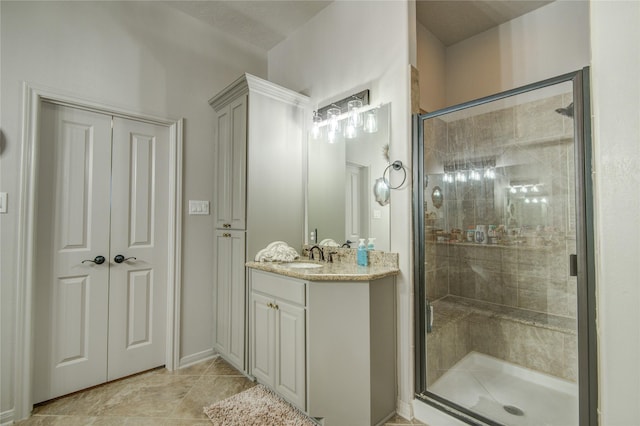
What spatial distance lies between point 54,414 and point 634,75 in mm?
3273

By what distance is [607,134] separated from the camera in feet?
2.82

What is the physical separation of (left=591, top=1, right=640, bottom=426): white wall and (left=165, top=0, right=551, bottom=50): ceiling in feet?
6.35

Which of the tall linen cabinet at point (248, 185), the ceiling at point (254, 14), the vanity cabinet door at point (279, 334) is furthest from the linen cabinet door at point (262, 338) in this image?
the ceiling at point (254, 14)

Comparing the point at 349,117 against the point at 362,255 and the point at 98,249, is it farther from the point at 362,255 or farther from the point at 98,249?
the point at 98,249

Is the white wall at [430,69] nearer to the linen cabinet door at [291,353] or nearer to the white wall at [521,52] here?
→ the white wall at [521,52]

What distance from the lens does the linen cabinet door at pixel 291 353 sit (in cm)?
182

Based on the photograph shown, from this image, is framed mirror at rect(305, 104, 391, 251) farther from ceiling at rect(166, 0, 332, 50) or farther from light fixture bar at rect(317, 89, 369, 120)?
ceiling at rect(166, 0, 332, 50)

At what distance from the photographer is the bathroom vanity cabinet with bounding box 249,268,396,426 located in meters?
1.71

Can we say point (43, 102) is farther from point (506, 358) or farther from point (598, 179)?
point (506, 358)

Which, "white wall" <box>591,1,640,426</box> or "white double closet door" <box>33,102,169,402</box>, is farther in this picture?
"white double closet door" <box>33,102,169,402</box>

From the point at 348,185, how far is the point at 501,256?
3.80 feet

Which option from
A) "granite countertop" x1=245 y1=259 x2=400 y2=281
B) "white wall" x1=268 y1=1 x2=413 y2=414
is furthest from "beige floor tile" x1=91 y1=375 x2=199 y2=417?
"white wall" x1=268 y1=1 x2=413 y2=414

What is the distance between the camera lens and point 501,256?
196 centimetres

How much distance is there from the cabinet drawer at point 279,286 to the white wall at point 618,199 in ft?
4.46
